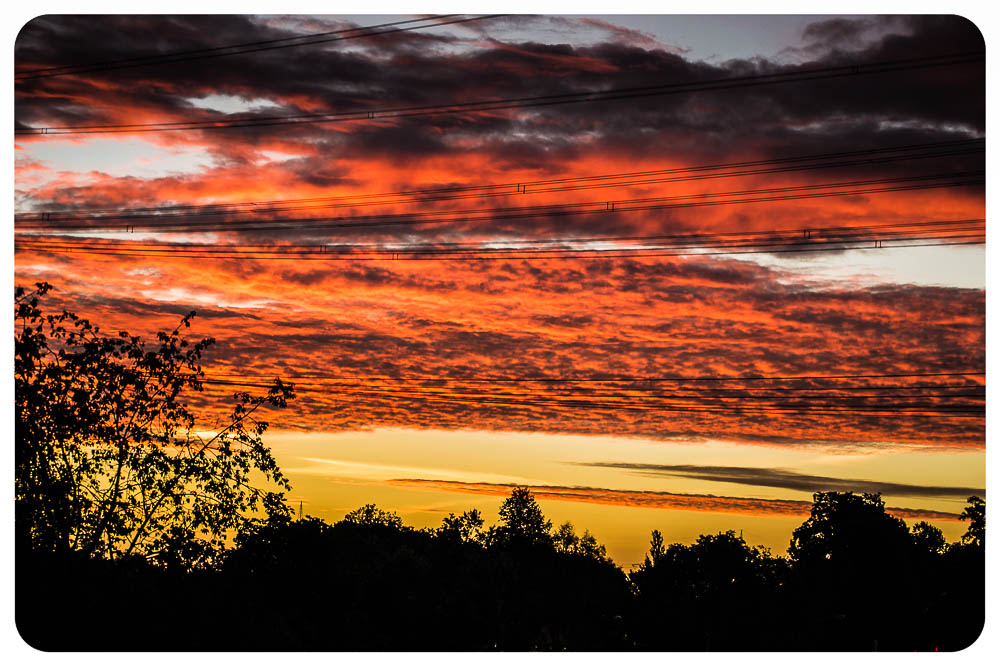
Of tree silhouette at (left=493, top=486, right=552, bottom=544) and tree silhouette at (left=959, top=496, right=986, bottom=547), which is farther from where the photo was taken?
tree silhouette at (left=493, top=486, right=552, bottom=544)

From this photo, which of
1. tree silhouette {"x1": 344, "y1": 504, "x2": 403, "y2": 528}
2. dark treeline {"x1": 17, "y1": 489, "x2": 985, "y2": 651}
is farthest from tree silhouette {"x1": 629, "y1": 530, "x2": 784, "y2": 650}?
tree silhouette {"x1": 344, "y1": 504, "x2": 403, "y2": 528}

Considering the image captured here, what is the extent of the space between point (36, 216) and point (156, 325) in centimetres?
206

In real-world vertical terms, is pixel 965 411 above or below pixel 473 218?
below

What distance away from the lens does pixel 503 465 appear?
41.2ft

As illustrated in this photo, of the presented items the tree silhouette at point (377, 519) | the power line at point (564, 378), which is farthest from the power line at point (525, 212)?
the tree silhouette at point (377, 519)

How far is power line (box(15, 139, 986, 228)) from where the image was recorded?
34.8ft

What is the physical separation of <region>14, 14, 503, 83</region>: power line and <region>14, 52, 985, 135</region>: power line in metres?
0.61

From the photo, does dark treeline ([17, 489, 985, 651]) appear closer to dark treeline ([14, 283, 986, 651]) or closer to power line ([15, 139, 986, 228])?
dark treeline ([14, 283, 986, 651])

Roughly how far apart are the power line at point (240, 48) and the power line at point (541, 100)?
23.9 inches

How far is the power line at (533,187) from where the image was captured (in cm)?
1062

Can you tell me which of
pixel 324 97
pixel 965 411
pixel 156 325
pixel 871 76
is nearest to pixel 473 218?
pixel 324 97

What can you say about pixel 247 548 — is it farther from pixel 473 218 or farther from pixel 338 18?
pixel 338 18

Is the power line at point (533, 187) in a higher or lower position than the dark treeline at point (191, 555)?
higher

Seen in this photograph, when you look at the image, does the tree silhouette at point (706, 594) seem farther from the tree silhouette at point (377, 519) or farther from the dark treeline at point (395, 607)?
the tree silhouette at point (377, 519)
